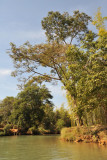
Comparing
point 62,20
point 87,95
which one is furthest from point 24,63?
point 87,95

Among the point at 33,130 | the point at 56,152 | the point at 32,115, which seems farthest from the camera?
the point at 32,115

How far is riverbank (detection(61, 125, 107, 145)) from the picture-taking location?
11771 mm

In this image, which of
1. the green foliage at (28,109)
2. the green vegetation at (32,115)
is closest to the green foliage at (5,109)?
the green vegetation at (32,115)

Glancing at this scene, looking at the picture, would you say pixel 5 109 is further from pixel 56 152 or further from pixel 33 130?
pixel 56 152

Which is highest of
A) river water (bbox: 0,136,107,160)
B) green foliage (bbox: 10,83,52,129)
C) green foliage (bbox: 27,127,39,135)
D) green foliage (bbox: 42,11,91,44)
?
green foliage (bbox: 42,11,91,44)

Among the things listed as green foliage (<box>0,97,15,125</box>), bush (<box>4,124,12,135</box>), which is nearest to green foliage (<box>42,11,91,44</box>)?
bush (<box>4,124,12,135</box>)

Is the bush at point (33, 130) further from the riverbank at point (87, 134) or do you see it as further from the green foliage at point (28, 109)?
the riverbank at point (87, 134)

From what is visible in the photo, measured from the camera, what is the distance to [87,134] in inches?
512

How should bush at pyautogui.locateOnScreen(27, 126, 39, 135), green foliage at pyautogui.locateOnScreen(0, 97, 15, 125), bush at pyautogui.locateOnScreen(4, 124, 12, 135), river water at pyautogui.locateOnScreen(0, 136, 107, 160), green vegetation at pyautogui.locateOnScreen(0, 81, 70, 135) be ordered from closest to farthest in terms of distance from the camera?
river water at pyautogui.locateOnScreen(0, 136, 107, 160)
bush at pyautogui.locateOnScreen(4, 124, 12, 135)
bush at pyautogui.locateOnScreen(27, 126, 39, 135)
green vegetation at pyautogui.locateOnScreen(0, 81, 70, 135)
green foliage at pyautogui.locateOnScreen(0, 97, 15, 125)

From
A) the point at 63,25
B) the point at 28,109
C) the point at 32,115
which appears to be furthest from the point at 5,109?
the point at 63,25

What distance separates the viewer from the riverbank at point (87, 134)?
11.8m

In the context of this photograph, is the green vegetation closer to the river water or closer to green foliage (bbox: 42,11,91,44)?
green foliage (bbox: 42,11,91,44)

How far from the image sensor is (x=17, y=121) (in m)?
30.1

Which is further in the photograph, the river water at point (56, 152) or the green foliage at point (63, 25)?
the green foliage at point (63, 25)
